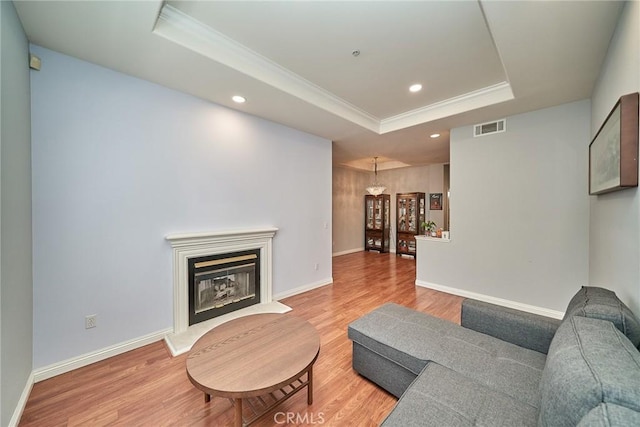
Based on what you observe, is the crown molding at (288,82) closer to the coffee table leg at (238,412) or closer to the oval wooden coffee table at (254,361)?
the oval wooden coffee table at (254,361)

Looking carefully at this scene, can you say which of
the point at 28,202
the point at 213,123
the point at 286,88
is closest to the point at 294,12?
the point at 286,88

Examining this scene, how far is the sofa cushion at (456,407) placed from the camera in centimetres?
107

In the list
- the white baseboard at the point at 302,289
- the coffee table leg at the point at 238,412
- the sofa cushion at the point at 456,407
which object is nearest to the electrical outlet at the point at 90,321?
the coffee table leg at the point at 238,412

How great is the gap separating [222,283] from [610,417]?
3.14 m

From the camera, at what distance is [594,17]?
5.11 feet

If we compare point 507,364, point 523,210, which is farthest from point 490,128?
point 507,364

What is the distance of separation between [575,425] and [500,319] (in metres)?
1.22

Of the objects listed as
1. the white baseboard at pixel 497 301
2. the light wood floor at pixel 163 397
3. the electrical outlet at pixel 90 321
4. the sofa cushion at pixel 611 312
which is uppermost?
the sofa cushion at pixel 611 312

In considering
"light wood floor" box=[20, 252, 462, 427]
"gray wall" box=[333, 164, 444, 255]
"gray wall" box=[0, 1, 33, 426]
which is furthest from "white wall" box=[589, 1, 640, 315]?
"gray wall" box=[333, 164, 444, 255]

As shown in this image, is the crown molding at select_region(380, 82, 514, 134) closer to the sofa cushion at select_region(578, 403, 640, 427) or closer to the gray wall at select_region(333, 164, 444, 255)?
the sofa cushion at select_region(578, 403, 640, 427)

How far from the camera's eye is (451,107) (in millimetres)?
3209

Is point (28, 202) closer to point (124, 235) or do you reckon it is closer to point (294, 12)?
point (124, 235)

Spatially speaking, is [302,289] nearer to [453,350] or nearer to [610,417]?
[453,350]

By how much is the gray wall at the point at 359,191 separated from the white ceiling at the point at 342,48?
369 cm
